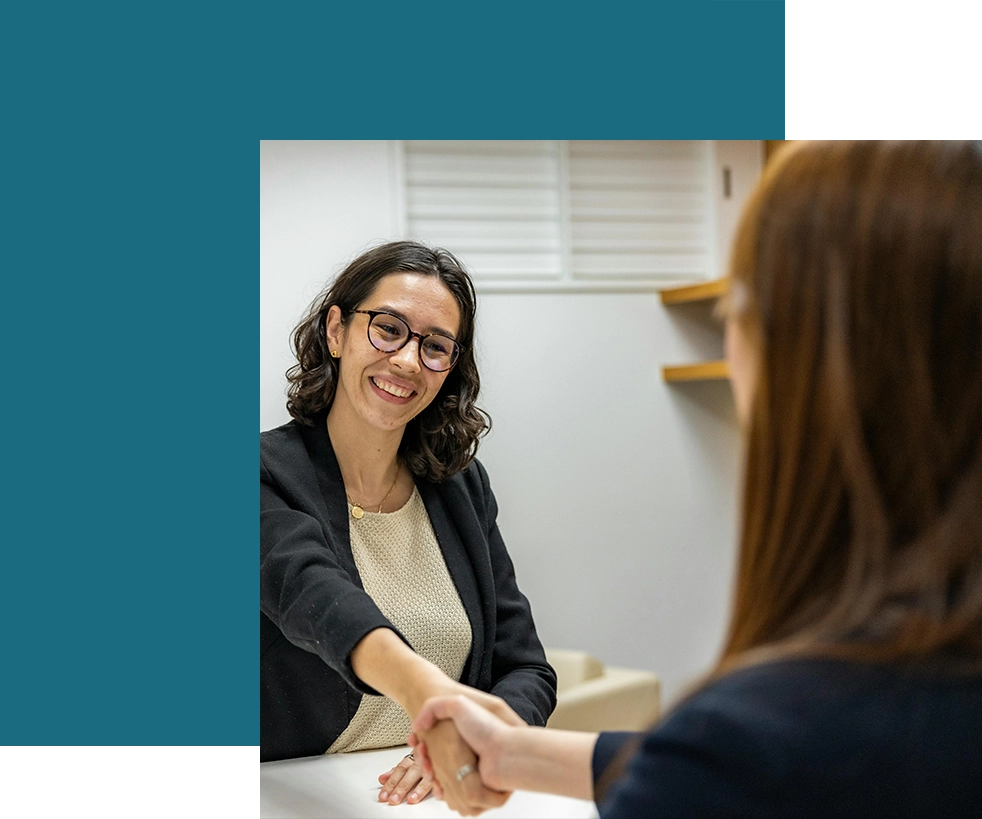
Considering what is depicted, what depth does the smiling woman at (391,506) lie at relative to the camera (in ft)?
5.57

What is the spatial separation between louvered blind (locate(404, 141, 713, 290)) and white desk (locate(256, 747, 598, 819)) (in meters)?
0.77

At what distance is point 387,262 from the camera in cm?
173

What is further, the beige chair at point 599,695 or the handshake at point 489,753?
the beige chair at point 599,695

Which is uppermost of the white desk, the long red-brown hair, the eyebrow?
the eyebrow

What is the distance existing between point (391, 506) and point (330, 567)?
6.8 inches

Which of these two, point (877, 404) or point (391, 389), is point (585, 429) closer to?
point (391, 389)

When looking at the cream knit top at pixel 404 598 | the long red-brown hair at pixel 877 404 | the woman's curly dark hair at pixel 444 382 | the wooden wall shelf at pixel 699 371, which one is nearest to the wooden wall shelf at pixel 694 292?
the wooden wall shelf at pixel 699 371

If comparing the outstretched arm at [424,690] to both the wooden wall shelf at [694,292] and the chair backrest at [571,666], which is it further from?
the wooden wall shelf at [694,292]

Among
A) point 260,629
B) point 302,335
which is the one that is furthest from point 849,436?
point 260,629

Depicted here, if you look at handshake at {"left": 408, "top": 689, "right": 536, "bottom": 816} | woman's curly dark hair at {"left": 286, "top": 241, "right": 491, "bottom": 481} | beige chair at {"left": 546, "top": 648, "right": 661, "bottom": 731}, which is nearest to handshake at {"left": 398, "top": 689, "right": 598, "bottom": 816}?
handshake at {"left": 408, "top": 689, "right": 536, "bottom": 816}

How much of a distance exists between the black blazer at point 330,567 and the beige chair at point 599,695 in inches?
1.0

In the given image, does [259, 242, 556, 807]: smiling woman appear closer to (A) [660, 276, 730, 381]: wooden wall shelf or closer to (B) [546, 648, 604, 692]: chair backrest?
(B) [546, 648, 604, 692]: chair backrest

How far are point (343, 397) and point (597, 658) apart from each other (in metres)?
0.58

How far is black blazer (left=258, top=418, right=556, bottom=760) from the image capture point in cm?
169
